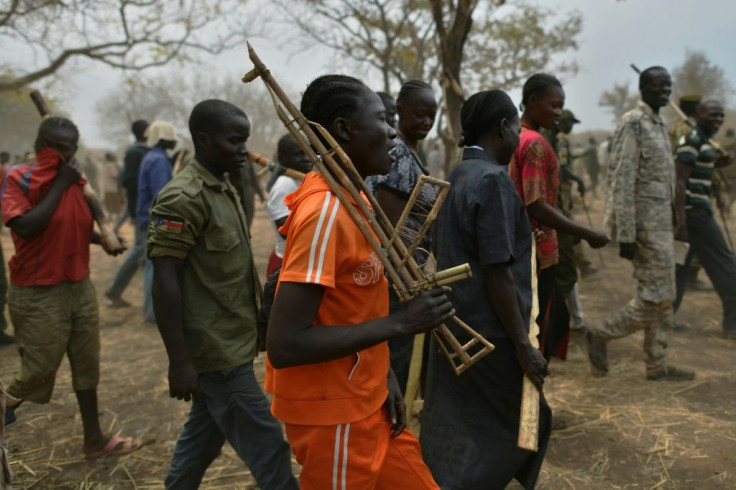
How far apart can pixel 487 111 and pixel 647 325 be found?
2.55 metres

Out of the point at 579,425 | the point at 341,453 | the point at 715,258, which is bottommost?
the point at 579,425

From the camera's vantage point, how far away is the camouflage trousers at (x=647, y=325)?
13.6 feet

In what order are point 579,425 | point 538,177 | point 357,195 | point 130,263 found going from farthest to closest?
1. point 130,263
2. point 579,425
3. point 538,177
4. point 357,195

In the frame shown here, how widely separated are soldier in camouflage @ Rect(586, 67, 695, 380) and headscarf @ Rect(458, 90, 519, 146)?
201 cm

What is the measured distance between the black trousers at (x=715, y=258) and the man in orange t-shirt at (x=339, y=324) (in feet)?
14.9

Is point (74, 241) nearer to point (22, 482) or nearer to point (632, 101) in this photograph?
point (22, 482)

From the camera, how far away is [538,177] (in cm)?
329

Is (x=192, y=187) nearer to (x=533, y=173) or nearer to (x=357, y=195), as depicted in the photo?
(x=357, y=195)

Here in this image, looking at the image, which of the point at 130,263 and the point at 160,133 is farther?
the point at 130,263

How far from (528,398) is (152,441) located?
8.26ft

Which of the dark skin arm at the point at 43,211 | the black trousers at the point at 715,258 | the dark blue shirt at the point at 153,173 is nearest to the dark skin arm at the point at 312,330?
the dark skin arm at the point at 43,211

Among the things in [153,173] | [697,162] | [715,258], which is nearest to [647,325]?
[715,258]

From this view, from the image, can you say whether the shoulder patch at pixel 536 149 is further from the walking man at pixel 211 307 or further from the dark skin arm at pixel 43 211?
the dark skin arm at pixel 43 211

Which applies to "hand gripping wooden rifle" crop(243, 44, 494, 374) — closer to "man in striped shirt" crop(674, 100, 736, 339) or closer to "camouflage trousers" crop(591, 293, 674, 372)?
"camouflage trousers" crop(591, 293, 674, 372)
